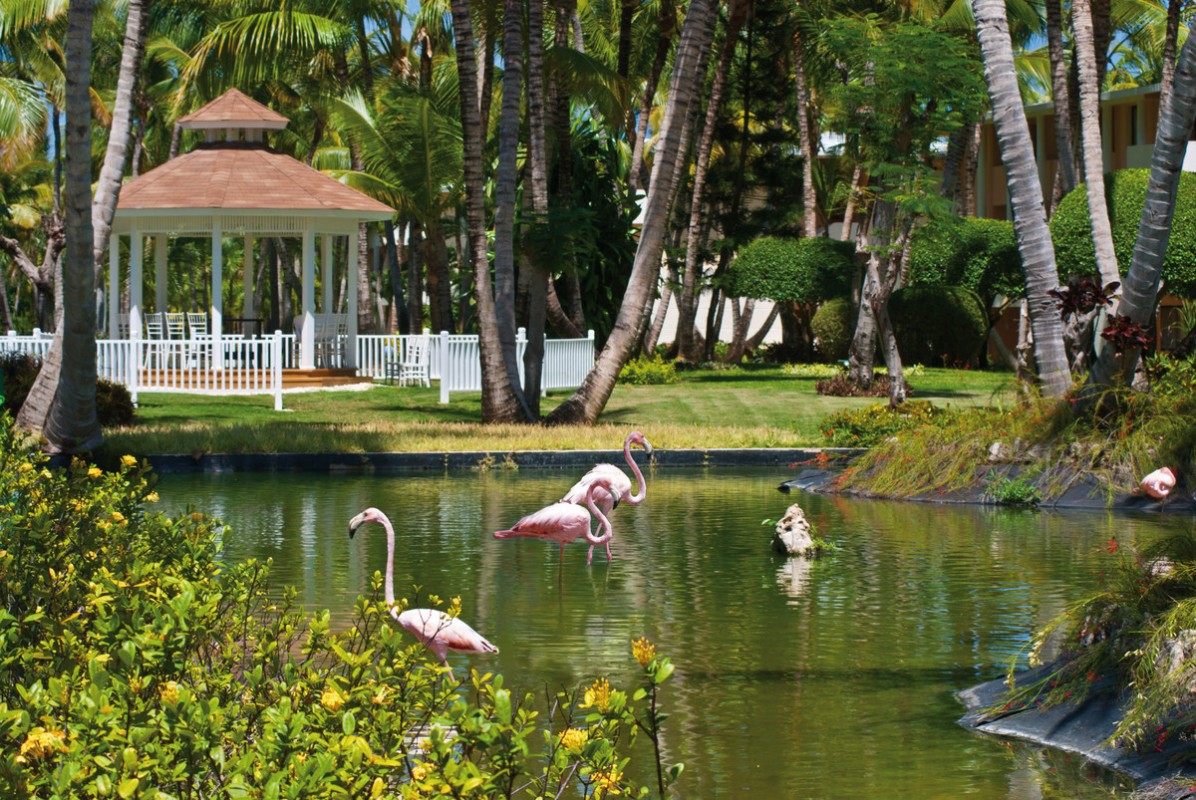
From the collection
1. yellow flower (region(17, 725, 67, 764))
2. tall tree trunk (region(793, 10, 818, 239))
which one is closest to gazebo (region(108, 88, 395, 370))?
tall tree trunk (region(793, 10, 818, 239))

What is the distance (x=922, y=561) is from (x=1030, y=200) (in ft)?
A: 13.1

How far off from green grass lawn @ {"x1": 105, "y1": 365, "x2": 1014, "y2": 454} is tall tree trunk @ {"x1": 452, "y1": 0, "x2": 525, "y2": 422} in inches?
24.0

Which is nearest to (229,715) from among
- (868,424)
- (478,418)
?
(868,424)

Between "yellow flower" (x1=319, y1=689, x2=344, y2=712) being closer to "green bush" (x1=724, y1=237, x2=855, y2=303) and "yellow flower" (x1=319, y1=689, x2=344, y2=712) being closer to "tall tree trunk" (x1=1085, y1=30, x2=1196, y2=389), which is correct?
"tall tree trunk" (x1=1085, y1=30, x2=1196, y2=389)

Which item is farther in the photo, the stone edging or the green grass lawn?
the green grass lawn

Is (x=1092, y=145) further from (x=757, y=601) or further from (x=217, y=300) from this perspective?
(x=217, y=300)

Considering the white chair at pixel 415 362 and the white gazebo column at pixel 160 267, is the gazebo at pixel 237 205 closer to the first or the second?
the white gazebo column at pixel 160 267

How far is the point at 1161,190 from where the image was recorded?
12.9 metres

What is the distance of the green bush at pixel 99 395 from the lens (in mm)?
22906

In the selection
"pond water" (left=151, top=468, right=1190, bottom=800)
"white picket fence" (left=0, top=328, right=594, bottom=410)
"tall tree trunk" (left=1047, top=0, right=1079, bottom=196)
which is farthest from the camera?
"white picket fence" (left=0, top=328, right=594, bottom=410)

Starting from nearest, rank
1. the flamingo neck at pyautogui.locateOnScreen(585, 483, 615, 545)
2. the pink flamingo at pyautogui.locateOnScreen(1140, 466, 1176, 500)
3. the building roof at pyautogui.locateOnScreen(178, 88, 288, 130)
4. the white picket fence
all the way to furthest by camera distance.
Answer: the flamingo neck at pyautogui.locateOnScreen(585, 483, 615, 545) → the pink flamingo at pyautogui.locateOnScreen(1140, 466, 1176, 500) → the white picket fence → the building roof at pyautogui.locateOnScreen(178, 88, 288, 130)

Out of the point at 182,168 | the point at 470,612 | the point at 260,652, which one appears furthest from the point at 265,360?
the point at 260,652

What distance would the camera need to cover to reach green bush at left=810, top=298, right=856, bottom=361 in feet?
130

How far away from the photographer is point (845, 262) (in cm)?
3984
